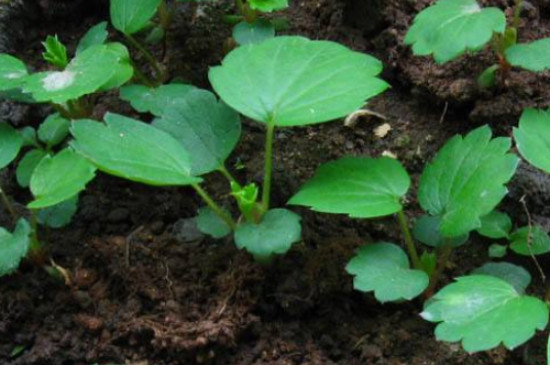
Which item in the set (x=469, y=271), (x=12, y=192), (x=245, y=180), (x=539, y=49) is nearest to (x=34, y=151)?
(x=12, y=192)

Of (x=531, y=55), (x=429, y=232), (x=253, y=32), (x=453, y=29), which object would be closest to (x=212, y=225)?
(x=429, y=232)

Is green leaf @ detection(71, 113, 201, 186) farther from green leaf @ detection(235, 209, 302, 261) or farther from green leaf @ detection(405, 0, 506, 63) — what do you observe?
green leaf @ detection(405, 0, 506, 63)

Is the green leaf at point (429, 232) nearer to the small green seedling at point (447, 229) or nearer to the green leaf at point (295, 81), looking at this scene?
the small green seedling at point (447, 229)

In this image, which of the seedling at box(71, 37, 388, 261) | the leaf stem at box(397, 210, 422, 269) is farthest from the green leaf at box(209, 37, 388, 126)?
the leaf stem at box(397, 210, 422, 269)

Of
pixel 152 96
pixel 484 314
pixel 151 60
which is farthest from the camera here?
pixel 151 60

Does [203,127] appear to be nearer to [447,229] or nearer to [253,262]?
[253,262]

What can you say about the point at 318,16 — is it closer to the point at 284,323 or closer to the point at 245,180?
the point at 245,180
